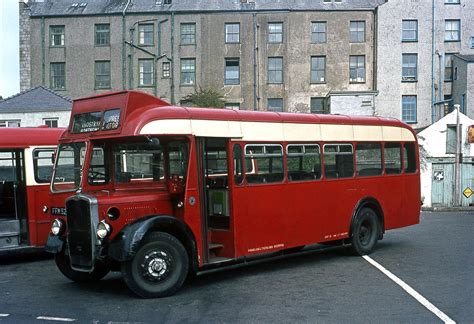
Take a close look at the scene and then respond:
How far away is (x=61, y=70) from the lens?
46.4 metres

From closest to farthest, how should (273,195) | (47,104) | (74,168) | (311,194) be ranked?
(74,168) → (273,195) → (311,194) → (47,104)

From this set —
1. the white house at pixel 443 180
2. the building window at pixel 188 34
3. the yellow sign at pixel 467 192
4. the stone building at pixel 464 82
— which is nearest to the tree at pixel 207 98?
the building window at pixel 188 34

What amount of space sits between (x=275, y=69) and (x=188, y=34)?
7.47 m

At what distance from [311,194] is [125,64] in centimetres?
3754

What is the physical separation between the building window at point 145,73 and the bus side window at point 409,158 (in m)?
34.8

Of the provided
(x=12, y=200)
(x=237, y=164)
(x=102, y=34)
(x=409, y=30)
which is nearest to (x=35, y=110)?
(x=102, y=34)

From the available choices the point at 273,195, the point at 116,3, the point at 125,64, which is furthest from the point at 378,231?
the point at 116,3

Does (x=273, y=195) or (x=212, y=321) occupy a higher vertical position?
(x=273, y=195)

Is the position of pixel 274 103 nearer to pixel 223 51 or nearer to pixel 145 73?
pixel 223 51

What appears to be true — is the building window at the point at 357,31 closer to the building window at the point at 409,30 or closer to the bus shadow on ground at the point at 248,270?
the building window at the point at 409,30

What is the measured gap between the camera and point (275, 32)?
151 feet

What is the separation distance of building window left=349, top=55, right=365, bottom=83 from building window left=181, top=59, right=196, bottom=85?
12.5 m

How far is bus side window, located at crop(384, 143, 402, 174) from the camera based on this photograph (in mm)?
12555

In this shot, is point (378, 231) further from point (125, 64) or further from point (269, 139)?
point (125, 64)
